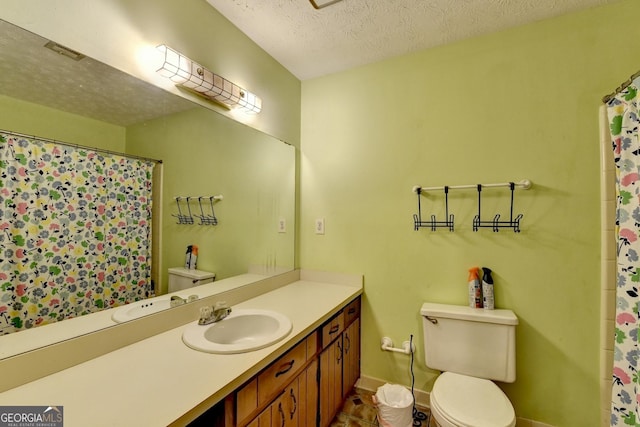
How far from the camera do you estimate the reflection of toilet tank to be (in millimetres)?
1369

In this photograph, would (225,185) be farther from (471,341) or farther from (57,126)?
(471,341)

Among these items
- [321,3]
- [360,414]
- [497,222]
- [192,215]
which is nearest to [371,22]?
[321,3]

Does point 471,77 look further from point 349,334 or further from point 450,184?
point 349,334

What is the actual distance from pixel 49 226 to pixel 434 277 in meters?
1.95

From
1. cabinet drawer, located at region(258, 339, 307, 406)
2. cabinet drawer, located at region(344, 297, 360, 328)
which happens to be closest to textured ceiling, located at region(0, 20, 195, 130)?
cabinet drawer, located at region(258, 339, 307, 406)

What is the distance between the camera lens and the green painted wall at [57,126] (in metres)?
0.87

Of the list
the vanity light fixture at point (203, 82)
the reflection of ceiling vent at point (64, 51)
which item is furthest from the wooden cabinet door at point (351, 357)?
the reflection of ceiling vent at point (64, 51)

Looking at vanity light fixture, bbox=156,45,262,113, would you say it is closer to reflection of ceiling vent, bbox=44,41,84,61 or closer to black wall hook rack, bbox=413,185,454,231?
reflection of ceiling vent, bbox=44,41,84,61

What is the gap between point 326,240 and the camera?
2.20m

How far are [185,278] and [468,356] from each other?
5.33 ft

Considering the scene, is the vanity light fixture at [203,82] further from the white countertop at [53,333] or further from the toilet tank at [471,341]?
the toilet tank at [471,341]

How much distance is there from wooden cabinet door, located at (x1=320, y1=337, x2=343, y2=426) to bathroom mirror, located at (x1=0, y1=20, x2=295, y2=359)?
2.16ft

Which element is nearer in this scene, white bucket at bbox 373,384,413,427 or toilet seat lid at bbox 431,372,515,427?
toilet seat lid at bbox 431,372,515,427

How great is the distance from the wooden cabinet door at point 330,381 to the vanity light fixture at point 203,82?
5.04ft
